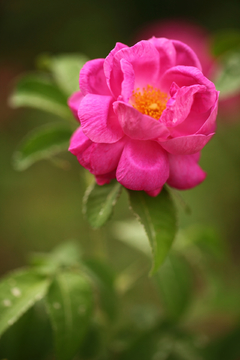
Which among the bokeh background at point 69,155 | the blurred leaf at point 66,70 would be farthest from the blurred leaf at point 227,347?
the blurred leaf at point 66,70

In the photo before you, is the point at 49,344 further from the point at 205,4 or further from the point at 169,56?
the point at 205,4

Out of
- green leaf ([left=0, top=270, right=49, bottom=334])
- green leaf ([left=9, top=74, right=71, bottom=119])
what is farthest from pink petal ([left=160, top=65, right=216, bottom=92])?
green leaf ([left=0, top=270, right=49, bottom=334])

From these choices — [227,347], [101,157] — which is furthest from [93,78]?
[227,347]

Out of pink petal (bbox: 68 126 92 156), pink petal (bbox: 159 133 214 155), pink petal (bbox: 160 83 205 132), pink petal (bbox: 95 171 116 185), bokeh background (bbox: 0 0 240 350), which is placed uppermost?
pink petal (bbox: 160 83 205 132)

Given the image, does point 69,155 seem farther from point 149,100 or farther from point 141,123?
point 141,123

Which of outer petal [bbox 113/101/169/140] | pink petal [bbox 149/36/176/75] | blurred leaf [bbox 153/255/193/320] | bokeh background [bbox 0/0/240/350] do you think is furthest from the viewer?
bokeh background [bbox 0/0/240/350]

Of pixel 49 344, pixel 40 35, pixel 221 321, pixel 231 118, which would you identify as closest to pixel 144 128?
pixel 49 344

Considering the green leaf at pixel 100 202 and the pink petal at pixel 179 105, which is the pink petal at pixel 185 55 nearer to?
the pink petal at pixel 179 105

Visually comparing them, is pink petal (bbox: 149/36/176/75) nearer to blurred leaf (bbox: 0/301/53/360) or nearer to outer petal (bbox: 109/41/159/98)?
outer petal (bbox: 109/41/159/98)
